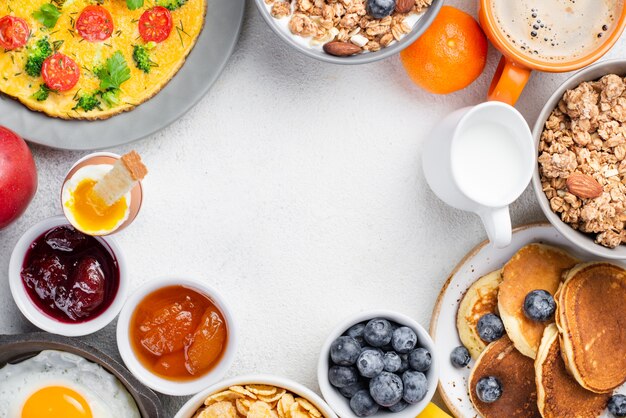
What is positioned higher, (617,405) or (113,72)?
(113,72)

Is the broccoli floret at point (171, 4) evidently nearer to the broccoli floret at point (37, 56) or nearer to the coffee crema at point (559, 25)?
the broccoli floret at point (37, 56)

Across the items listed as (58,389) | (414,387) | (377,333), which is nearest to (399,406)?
(414,387)

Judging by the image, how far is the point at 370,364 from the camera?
2012mm

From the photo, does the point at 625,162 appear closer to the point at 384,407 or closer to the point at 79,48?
the point at 384,407

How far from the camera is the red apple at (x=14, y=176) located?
6.30 feet

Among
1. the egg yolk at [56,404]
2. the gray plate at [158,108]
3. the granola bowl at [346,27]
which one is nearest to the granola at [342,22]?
the granola bowl at [346,27]

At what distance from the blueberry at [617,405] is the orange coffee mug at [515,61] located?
78 cm

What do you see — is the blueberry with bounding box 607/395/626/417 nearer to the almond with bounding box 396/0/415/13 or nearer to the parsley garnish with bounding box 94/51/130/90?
the almond with bounding box 396/0/415/13

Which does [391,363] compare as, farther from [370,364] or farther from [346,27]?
[346,27]

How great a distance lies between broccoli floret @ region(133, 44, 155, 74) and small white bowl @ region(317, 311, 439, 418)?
76cm

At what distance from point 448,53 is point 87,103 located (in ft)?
2.82

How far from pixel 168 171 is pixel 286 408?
65cm

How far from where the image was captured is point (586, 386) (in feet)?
7.00

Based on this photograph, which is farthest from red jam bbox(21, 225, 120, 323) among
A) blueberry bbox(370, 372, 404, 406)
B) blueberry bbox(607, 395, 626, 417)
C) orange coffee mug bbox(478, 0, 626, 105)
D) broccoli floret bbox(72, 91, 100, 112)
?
blueberry bbox(607, 395, 626, 417)
